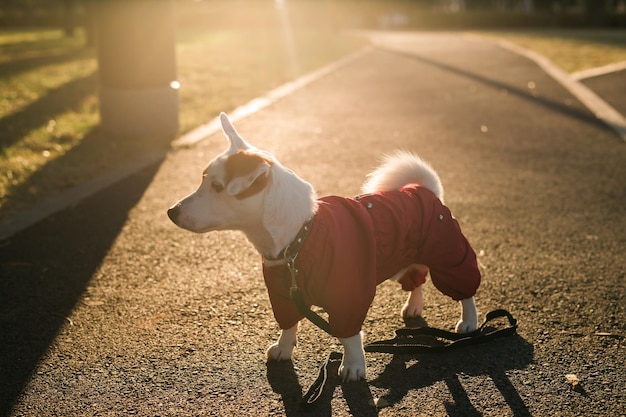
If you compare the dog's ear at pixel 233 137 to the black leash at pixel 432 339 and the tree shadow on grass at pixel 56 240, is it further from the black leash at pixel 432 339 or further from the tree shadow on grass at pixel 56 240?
the tree shadow on grass at pixel 56 240

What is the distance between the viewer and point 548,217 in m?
6.36

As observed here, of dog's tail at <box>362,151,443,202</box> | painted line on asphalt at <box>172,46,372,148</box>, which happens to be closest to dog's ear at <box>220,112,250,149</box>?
dog's tail at <box>362,151,443,202</box>

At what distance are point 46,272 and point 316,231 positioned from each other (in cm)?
253

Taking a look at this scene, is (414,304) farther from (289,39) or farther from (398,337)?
(289,39)

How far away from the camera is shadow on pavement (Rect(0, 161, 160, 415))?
400 cm

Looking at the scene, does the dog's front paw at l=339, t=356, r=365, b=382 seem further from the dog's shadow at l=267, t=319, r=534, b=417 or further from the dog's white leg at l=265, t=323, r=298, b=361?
the dog's white leg at l=265, t=323, r=298, b=361

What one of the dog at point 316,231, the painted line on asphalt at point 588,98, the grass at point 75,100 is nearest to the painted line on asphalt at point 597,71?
the painted line on asphalt at point 588,98

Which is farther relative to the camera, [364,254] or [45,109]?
[45,109]

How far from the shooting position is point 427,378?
377 centimetres

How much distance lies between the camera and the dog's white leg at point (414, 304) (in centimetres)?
442

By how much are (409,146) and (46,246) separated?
5089 millimetres

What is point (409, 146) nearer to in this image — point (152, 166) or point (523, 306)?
point (152, 166)

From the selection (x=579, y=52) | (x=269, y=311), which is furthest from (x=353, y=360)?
(x=579, y=52)

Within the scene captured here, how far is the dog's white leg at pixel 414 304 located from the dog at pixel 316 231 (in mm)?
441
